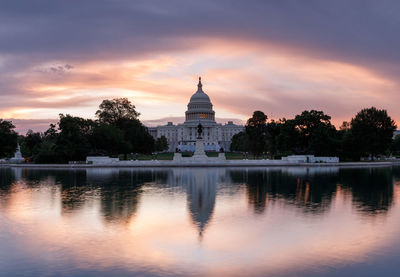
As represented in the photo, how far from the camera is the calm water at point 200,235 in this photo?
1016 cm

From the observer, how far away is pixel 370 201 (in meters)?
21.1

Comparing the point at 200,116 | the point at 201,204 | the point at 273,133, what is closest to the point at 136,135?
the point at 273,133

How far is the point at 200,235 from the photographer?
43.7 ft

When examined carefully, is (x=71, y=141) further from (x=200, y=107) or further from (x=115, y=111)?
(x=200, y=107)

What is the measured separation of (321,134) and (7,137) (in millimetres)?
56643

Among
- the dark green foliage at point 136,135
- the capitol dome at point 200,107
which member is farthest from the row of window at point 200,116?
the dark green foliage at point 136,135

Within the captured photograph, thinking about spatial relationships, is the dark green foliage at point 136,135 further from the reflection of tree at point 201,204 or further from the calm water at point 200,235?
the calm water at point 200,235

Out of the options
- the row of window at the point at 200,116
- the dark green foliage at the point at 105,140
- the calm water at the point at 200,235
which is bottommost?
the calm water at the point at 200,235

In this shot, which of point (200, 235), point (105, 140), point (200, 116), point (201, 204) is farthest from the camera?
point (200, 116)

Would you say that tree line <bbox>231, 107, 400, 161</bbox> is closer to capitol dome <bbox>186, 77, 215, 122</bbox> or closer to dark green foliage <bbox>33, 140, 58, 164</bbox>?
dark green foliage <bbox>33, 140, 58, 164</bbox>

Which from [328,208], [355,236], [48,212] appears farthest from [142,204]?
[355,236]

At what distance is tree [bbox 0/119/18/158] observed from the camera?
75169 millimetres

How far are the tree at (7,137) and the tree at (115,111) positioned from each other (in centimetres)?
1626

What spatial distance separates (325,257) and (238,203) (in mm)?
9301
